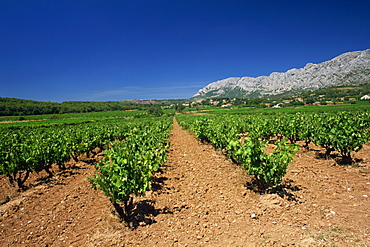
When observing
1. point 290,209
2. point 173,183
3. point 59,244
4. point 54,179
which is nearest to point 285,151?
point 290,209

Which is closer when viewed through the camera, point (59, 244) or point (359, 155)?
point (59, 244)

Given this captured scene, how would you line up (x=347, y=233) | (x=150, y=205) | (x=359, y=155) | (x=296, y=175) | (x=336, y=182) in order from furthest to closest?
(x=359, y=155) < (x=296, y=175) < (x=336, y=182) < (x=150, y=205) < (x=347, y=233)

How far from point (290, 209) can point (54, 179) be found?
31.4 ft

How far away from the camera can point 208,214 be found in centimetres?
494

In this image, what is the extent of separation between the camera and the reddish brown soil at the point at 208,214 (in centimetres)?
387

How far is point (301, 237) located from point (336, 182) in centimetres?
378

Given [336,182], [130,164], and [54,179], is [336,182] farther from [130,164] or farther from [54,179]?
[54,179]

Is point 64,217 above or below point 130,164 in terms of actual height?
below

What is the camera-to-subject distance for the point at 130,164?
475 cm

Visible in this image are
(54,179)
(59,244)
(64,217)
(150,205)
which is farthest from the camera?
(54,179)

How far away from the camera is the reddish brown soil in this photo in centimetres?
387

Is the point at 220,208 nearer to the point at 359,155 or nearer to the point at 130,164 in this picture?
the point at 130,164

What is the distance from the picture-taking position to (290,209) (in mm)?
4750

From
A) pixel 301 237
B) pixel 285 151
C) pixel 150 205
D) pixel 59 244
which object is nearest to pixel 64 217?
pixel 59 244
